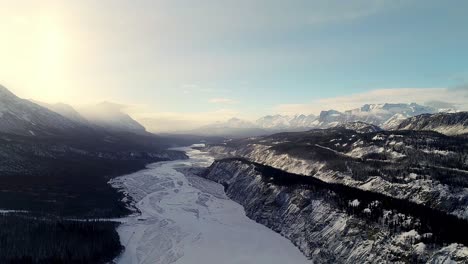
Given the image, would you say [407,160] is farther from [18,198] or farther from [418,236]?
[18,198]

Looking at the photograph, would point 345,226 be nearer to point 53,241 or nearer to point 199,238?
point 199,238

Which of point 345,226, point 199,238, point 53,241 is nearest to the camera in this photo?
point 53,241

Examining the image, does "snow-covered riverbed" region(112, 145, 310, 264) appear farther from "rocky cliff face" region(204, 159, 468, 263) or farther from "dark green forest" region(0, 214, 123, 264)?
"dark green forest" region(0, 214, 123, 264)

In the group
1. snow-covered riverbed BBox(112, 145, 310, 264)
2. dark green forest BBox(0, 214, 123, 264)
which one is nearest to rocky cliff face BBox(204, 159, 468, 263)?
snow-covered riverbed BBox(112, 145, 310, 264)

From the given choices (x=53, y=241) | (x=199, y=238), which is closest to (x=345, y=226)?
(x=199, y=238)

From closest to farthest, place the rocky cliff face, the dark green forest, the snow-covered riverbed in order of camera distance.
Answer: the rocky cliff face < the dark green forest < the snow-covered riverbed

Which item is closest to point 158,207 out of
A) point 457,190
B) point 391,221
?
point 391,221

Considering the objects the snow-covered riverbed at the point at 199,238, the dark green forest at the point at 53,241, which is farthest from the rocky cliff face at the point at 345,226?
the dark green forest at the point at 53,241

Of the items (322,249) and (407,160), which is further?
(407,160)
